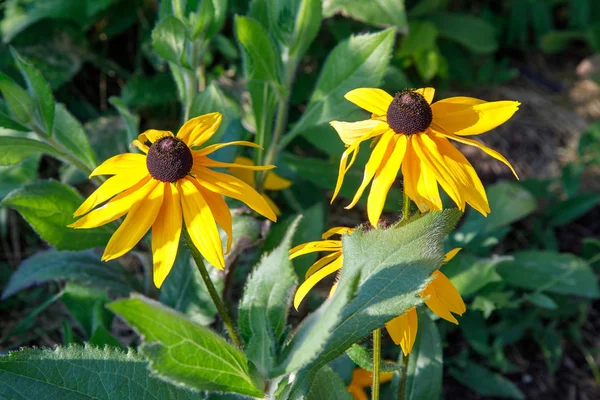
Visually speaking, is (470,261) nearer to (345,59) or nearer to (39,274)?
(345,59)

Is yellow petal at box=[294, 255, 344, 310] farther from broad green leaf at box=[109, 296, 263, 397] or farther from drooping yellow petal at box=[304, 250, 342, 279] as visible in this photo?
broad green leaf at box=[109, 296, 263, 397]

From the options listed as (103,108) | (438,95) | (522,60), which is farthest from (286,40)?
(522,60)

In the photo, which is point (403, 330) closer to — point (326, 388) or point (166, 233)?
point (326, 388)

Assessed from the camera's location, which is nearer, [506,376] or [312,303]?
[312,303]

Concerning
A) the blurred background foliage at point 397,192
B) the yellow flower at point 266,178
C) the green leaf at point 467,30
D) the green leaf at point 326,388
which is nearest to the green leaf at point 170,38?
the blurred background foliage at point 397,192

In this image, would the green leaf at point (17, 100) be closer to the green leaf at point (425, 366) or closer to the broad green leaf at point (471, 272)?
the green leaf at point (425, 366)
